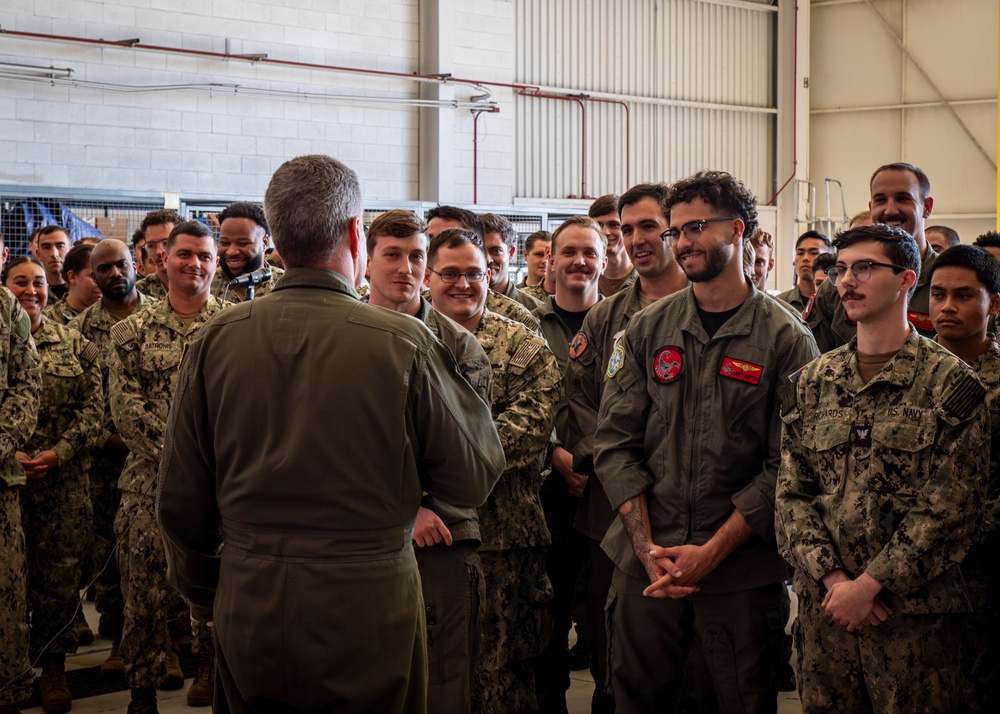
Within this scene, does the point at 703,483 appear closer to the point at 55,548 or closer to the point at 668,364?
the point at 668,364

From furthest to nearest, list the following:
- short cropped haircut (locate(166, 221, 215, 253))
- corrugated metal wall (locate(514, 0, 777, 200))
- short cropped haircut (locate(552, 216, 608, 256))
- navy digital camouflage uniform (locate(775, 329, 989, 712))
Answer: corrugated metal wall (locate(514, 0, 777, 200))
short cropped haircut (locate(552, 216, 608, 256))
short cropped haircut (locate(166, 221, 215, 253))
navy digital camouflage uniform (locate(775, 329, 989, 712))

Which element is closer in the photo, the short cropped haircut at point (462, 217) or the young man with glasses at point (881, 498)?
the young man with glasses at point (881, 498)

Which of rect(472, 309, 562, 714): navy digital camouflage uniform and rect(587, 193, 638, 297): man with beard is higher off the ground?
rect(587, 193, 638, 297): man with beard

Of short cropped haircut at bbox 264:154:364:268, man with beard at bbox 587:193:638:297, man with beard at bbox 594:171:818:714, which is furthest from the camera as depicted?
man with beard at bbox 587:193:638:297

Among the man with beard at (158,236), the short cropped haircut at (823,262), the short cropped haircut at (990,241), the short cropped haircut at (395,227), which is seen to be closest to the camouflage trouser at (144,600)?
the short cropped haircut at (395,227)

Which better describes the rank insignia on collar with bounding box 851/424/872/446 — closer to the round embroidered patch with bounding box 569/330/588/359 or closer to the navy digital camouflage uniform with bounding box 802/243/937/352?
the navy digital camouflage uniform with bounding box 802/243/937/352

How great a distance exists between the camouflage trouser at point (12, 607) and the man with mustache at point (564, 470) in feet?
6.21

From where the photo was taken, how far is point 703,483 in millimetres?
3127

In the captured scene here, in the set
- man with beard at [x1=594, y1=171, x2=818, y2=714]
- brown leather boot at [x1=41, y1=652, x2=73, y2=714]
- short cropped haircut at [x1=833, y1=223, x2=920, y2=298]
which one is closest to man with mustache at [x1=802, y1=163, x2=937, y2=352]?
man with beard at [x1=594, y1=171, x2=818, y2=714]

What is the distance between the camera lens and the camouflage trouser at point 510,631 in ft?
12.0

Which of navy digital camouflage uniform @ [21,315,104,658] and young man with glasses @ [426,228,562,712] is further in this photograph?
navy digital camouflage uniform @ [21,315,104,658]

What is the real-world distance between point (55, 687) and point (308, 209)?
10.1 feet

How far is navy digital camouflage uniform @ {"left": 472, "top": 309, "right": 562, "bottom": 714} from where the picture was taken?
12.0ft

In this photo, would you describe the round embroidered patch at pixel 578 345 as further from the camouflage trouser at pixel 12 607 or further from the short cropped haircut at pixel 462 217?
the camouflage trouser at pixel 12 607
